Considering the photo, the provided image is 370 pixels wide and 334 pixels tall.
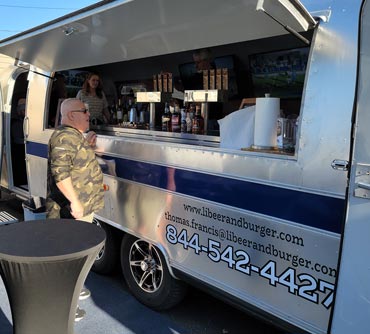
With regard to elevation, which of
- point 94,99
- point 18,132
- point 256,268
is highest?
point 94,99

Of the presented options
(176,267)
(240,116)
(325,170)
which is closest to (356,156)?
(325,170)

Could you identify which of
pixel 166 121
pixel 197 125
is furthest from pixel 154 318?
pixel 166 121

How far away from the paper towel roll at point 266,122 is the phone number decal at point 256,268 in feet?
2.11

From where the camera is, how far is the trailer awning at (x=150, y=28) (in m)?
2.02

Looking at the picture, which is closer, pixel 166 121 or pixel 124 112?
pixel 166 121

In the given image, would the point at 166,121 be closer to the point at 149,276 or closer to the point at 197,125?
the point at 197,125

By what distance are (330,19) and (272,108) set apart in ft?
1.99

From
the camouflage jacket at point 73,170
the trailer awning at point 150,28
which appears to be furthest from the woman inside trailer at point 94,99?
the camouflage jacket at point 73,170

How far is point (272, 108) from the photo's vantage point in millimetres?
2334

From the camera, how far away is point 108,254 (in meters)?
3.69

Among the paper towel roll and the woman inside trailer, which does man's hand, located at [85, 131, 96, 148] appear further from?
the paper towel roll

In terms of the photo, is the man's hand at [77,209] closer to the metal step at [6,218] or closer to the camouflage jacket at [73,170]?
the camouflage jacket at [73,170]

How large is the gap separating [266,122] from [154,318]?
5.77 feet

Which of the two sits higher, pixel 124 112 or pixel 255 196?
pixel 124 112
